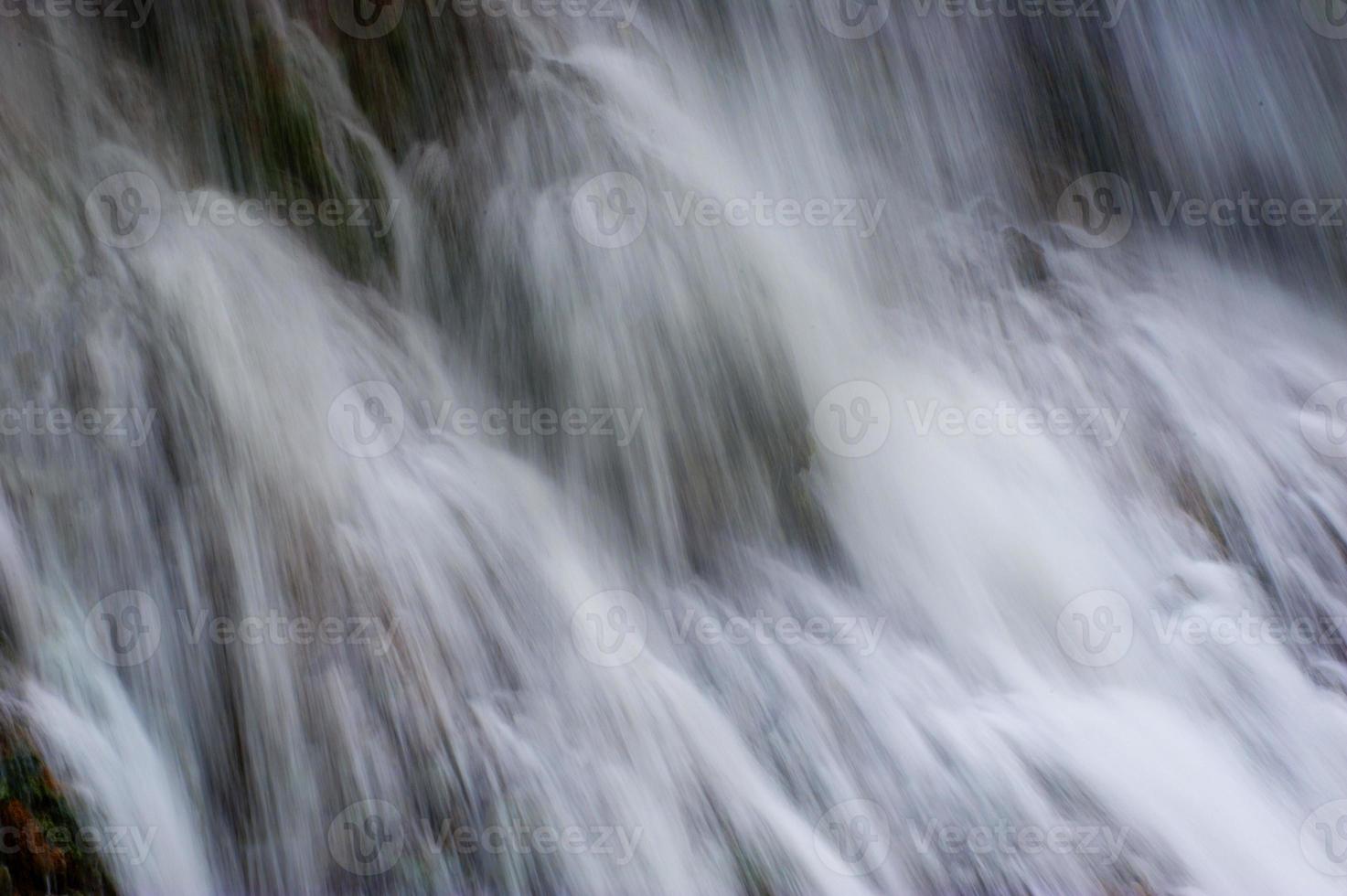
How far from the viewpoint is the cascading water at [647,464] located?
387cm

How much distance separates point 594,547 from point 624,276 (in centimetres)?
127

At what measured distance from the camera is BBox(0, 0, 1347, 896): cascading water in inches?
152

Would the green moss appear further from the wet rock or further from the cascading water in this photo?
the wet rock

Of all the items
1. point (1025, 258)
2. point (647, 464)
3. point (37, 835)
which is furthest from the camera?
point (1025, 258)

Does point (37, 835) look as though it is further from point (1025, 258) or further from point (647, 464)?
point (1025, 258)

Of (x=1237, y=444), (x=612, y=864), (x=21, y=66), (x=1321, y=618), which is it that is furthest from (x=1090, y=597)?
(x=21, y=66)

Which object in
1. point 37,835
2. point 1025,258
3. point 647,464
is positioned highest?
point 1025,258

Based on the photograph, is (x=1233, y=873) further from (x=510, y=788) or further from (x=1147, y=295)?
(x=1147, y=295)

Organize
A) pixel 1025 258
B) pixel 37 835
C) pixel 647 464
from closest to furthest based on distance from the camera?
1. pixel 37 835
2. pixel 647 464
3. pixel 1025 258

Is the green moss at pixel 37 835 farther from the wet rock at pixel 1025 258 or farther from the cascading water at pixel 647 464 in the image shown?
the wet rock at pixel 1025 258

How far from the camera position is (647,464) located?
5070 mm

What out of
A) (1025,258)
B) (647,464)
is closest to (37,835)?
(647,464)

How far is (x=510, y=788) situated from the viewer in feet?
12.5

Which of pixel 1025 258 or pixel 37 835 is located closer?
pixel 37 835
